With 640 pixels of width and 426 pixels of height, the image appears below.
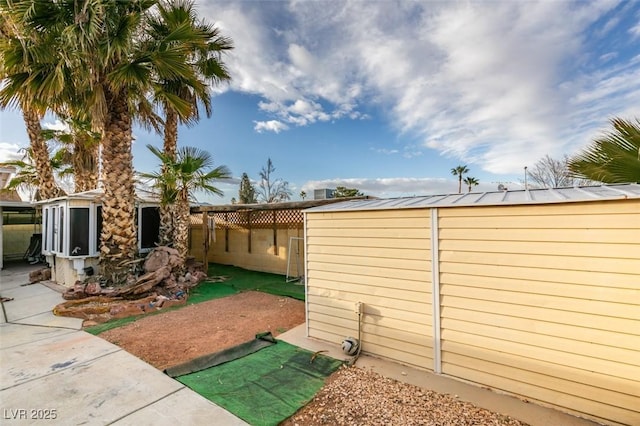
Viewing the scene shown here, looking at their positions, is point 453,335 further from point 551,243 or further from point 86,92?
point 86,92

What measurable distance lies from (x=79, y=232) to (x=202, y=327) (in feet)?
16.1

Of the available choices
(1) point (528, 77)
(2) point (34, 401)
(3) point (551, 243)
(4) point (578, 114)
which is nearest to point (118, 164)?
(2) point (34, 401)

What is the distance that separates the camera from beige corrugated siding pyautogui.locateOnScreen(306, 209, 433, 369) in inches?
121

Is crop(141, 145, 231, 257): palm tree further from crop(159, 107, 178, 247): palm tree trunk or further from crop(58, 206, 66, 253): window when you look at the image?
crop(58, 206, 66, 253): window

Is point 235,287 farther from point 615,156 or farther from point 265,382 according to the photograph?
point 615,156

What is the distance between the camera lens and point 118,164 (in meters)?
6.17

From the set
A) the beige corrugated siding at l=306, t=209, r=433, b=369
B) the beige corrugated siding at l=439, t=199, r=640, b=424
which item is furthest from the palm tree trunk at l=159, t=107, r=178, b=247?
the beige corrugated siding at l=439, t=199, r=640, b=424

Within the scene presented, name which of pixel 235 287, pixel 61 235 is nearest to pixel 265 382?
pixel 235 287

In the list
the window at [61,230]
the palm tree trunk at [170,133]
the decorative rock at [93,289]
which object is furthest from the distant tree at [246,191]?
the decorative rock at [93,289]

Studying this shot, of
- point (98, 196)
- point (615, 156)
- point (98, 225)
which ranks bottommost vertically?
point (98, 225)

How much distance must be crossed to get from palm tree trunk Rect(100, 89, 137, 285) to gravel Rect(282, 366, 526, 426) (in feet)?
18.4

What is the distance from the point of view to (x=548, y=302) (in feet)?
8.02

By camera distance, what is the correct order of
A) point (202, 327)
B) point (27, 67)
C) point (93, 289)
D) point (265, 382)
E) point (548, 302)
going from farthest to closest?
point (93, 289)
point (27, 67)
point (202, 327)
point (265, 382)
point (548, 302)

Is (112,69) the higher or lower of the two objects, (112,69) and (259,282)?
the higher
